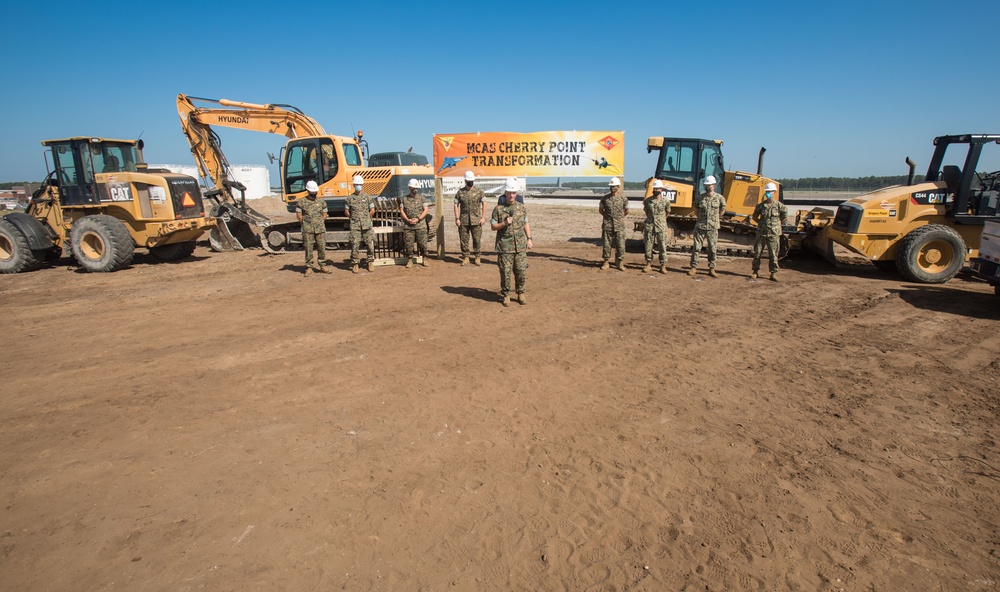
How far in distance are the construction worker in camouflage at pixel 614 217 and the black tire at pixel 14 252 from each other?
41.2ft

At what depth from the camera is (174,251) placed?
1319cm

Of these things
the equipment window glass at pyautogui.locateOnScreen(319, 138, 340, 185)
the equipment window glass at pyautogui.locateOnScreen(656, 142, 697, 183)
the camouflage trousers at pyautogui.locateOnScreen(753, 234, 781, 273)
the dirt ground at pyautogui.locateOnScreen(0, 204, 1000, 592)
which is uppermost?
the equipment window glass at pyautogui.locateOnScreen(319, 138, 340, 185)

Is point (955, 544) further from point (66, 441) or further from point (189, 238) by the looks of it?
point (189, 238)

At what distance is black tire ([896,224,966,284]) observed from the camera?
9.59 metres

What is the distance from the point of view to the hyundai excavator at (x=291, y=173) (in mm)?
12594

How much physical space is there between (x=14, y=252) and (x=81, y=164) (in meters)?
2.55

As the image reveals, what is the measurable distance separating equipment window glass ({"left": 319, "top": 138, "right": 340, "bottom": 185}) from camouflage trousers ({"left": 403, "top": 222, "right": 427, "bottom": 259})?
271 centimetres

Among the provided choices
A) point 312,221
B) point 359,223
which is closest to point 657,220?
point 359,223

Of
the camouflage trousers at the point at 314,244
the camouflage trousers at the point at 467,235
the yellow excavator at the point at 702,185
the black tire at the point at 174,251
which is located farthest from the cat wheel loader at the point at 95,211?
the yellow excavator at the point at 702,185

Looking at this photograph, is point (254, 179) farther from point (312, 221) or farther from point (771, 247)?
point (771, 247)

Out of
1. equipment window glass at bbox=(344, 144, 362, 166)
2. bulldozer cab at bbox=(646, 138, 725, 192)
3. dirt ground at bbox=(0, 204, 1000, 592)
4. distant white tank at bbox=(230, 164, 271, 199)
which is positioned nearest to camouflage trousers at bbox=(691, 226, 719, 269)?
bulldozer cab at bbox=(646, 138, 725, 192)

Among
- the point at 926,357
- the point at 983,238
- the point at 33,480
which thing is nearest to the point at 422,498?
the point at 33,480

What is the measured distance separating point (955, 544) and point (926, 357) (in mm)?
3791

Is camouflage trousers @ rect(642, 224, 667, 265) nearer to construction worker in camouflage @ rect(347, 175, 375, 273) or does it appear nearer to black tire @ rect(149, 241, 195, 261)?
construction worker in camouflage @ rect(347, 175, 375, 273)
